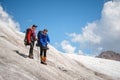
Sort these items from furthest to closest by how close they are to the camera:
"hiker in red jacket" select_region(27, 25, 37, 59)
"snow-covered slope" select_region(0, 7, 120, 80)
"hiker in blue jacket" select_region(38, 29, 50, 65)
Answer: "hiker in blue jacket" select_region(38, 29, 50, 65) < "hiker in red jacket" select_region(27, 25, 37, 59) < "snow-covered slope" select_region(0, 7, 120, 80)

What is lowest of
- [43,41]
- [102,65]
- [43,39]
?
[43,41]

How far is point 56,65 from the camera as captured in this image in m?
25.3

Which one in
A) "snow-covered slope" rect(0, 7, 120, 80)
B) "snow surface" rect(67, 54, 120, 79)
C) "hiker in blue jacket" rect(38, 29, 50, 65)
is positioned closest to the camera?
"snow-covered slope" rect(0, 7, 120, 80)

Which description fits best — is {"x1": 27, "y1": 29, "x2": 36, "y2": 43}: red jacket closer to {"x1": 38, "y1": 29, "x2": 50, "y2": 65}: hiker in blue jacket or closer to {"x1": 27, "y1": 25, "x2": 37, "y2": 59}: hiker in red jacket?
{"x1": 27, "y1": 25, "x2": 37, "y2": 59}: hiker in red jacket

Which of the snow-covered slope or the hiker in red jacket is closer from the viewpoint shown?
the snow-covered slope

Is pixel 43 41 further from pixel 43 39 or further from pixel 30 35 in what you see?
pixel 30 35

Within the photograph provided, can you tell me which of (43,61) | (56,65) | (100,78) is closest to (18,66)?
(43,61)

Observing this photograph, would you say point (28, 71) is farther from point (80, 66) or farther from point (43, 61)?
point (80, 66)

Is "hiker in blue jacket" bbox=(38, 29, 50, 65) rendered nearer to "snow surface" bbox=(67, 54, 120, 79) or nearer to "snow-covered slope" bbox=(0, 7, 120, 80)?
"snow-covered slope" bbox=(0, 7, 120, 80)

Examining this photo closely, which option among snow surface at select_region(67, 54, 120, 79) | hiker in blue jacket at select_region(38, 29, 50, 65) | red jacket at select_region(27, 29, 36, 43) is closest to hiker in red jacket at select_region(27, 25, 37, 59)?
red jacket at select_region(27, 29, 36, 43)

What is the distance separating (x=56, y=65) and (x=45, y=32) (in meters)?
4.09

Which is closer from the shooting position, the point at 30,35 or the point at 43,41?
the point at 30,35

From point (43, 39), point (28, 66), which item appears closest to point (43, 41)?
point (43, 39)

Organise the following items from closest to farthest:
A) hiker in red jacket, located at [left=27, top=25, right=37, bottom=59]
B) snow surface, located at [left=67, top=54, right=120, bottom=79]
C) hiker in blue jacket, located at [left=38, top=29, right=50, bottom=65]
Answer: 1. hiker in red jacket, located at [left=27, top=25, right=37, bottom=59]
2. hiker in blue jacket, located at [left=38, top=29, right=50, bottom=65]
3. snow surface, located at [left=67, top=54, right=120, bottom=79]
